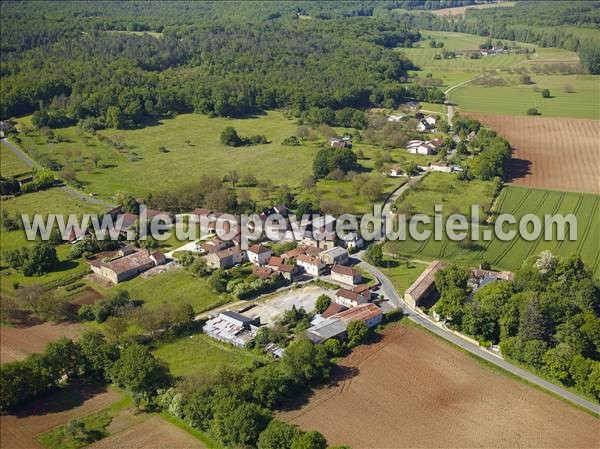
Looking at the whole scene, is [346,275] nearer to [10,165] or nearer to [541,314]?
[541,314]

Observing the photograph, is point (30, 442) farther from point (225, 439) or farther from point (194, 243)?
point (194, 243)

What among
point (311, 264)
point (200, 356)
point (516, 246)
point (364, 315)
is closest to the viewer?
point (200, 356)

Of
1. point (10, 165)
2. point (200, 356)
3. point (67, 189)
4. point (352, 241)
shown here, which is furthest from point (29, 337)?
point (10, 165)

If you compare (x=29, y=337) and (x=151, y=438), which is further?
(x=29, y=337)

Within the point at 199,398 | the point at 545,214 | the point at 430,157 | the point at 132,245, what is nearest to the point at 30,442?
the point at 199,398

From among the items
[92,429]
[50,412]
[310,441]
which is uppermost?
[310,441]

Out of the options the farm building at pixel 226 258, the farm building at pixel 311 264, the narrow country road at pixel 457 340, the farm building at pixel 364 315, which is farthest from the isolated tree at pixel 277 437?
the farm building at pixel 226 258

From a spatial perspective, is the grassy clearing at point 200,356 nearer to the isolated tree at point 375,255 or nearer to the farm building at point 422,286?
the farm building at point 422,286
